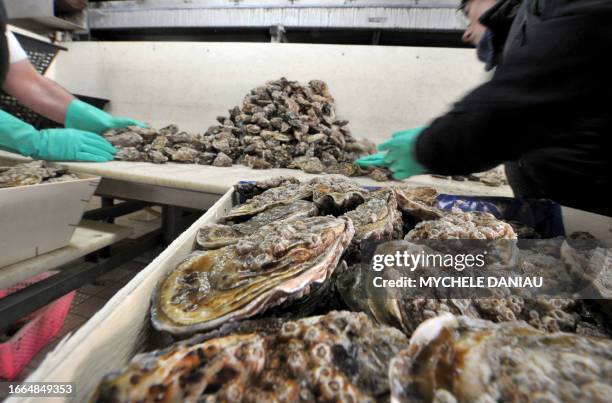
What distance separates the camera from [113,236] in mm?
→ 1555

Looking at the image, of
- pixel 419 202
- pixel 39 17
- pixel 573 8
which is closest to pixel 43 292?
pixel 419 202

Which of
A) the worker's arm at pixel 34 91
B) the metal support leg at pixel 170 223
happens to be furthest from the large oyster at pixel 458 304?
the worker's arm at pixel 34 91

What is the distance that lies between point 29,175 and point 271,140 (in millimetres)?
1463

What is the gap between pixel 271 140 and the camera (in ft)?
7.51

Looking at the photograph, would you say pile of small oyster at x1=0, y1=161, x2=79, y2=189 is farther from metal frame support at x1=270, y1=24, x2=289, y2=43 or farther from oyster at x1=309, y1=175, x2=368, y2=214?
metal frame support at x1=270, y1=24, x2=289, y2=43

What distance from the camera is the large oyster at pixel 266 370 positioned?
12.6 inches

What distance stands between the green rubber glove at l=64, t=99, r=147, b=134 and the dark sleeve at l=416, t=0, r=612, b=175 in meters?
2.57

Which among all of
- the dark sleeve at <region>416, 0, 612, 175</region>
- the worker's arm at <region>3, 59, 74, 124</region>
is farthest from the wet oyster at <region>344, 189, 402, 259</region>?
the worker's arm at <region>3, 59, 74, 124</region>

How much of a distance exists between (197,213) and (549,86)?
3.03 meters

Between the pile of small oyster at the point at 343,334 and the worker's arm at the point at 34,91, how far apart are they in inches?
94.7

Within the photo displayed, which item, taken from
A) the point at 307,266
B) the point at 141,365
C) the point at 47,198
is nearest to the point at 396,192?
the point at 307,266

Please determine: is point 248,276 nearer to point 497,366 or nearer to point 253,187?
point 497,366

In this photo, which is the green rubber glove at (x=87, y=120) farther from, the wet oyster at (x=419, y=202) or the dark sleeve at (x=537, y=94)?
the dark sleeve at (x=537, y=94)

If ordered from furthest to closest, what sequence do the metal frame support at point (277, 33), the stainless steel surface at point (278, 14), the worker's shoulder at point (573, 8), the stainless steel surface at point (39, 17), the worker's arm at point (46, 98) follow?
the stainless steel surface at point (39, 17)
the metal frame support at point (277, 33)
the stainless steel surface at point (278, 14)
the worker's arm at point (46, 98)
the worker's shoulder at point (573, 8)
